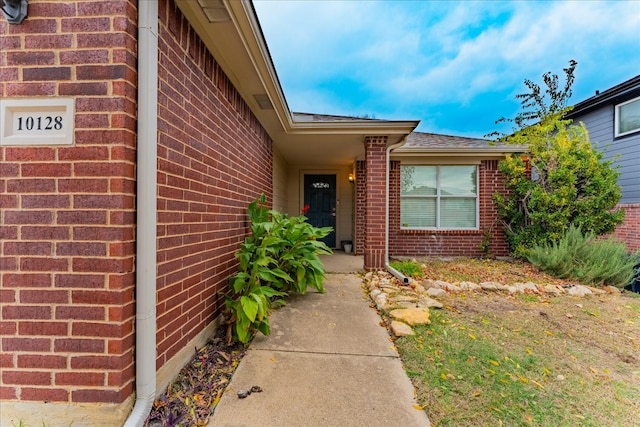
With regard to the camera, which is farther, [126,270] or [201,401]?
[201,401]

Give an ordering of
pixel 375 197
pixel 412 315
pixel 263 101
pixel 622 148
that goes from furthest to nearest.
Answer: pixel 622 148 → pixel 375 197 → pixel 263 101 → pixel 412 315

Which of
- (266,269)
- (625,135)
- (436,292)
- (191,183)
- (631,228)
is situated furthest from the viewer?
(625,135)

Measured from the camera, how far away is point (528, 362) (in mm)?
2275

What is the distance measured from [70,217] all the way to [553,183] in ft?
24.6

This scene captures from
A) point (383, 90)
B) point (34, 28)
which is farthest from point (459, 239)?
point (383, 90)

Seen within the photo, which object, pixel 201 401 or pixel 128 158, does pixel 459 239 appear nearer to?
pixel 201 401

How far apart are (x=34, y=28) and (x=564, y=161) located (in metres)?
7.64

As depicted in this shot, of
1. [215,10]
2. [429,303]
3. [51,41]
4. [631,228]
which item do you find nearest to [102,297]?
[51,41]

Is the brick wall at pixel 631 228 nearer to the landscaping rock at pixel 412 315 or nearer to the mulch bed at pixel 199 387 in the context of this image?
the landscaping rock at pixel 412 315

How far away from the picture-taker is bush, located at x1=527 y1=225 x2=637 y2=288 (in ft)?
15.1

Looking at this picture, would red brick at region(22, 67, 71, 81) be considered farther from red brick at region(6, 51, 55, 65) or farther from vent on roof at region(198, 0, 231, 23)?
vent on roof at region(198, 0, 231, 23)

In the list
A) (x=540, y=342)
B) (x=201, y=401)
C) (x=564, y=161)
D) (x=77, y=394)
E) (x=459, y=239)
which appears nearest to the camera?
(x=77, y=394)

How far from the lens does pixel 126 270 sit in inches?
58.1

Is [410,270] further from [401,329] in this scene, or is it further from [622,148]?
[622,148]
